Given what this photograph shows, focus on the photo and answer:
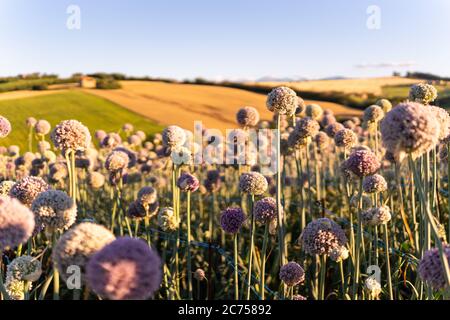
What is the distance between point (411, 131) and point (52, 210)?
145 centimetres

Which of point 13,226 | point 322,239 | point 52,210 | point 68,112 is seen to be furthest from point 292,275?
point 68,112

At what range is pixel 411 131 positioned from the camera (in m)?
1.49

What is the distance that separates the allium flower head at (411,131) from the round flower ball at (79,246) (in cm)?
108

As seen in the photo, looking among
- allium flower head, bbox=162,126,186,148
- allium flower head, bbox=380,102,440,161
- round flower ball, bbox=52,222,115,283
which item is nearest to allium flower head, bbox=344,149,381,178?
allium flower head, bbox=380,102,440,161

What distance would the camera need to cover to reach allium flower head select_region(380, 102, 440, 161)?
1.50 metres

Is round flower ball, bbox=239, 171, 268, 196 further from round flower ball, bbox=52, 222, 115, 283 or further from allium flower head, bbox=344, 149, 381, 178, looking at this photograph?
round flower ball, bbox=52, 222, 115, 283

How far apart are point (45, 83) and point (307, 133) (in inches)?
340

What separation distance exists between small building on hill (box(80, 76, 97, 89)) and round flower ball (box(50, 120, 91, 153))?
10446 mm

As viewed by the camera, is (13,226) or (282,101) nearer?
(13,226)

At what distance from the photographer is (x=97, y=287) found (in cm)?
113

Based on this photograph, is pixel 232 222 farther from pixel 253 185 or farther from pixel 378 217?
pixel 378 217

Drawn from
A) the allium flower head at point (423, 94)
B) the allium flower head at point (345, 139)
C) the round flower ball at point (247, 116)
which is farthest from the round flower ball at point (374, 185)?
the round flower ball at point (247, 116)

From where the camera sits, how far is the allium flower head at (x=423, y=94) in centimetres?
268

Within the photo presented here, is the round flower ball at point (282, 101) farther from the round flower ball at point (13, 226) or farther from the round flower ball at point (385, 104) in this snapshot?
the round flower ball at point (385, 104)
